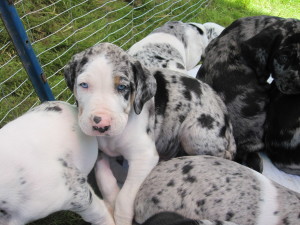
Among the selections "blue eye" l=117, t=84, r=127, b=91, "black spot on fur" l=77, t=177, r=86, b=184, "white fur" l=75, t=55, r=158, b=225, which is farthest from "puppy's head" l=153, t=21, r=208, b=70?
"black spot on fur" l=77, t=177, r=86, b=184

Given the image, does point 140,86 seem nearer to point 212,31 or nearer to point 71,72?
point 71,72

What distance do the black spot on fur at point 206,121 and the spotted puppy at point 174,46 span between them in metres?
1.49

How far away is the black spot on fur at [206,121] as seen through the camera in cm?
373

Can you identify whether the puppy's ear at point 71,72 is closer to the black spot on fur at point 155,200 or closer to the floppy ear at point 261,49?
the black spot on fur at point 155,200

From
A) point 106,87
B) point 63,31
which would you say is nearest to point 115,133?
point 106,87

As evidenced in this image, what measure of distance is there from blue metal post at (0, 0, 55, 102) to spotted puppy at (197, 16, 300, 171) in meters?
1.87

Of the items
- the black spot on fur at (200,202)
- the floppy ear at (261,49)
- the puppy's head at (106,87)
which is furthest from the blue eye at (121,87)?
the floppy ear at (261,49)

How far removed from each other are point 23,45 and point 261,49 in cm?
245

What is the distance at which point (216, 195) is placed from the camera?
3018 millimetres

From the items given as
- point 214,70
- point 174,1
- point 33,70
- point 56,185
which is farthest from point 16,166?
point 174,1

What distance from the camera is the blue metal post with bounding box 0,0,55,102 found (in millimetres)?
3613

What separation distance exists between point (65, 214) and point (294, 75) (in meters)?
2.68

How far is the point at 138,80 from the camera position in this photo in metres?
3.16

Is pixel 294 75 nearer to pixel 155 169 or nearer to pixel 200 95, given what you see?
pixel 200 95
